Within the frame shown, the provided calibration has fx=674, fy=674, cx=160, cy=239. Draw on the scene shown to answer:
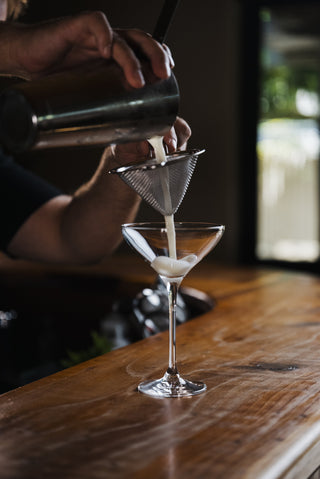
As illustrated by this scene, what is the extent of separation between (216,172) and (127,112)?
2.76m

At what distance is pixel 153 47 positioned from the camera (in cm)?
93

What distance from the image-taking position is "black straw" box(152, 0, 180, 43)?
101cm

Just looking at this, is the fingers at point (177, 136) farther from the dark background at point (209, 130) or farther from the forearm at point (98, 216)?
the dark background at point (209, 130)

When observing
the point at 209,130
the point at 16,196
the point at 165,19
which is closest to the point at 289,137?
the point at 209,130

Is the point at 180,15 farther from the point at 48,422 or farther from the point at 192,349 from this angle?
the point at 48,422

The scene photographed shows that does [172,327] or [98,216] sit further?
[98,216]

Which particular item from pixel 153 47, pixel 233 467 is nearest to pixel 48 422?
pixel 233 467

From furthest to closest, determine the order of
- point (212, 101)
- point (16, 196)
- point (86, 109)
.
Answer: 1. point (212, 101)
2. point (16, 196)
3. point (86, 109)

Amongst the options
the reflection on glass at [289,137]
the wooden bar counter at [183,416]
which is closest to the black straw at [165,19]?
the wooden bar counter at [183,416]

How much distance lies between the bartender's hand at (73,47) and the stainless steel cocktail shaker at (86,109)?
0.02 meters

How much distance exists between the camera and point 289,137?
12.3 ft

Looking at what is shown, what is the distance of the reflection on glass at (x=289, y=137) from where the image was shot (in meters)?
3.68

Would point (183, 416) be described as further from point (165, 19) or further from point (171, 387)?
point (165, 19)

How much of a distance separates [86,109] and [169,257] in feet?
0.88
